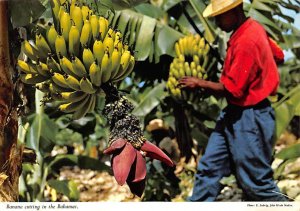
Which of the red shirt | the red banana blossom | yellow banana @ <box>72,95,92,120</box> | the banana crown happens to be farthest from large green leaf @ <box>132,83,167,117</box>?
the red banana blossom

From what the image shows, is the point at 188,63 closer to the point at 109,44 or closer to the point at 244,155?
the point at 244,155

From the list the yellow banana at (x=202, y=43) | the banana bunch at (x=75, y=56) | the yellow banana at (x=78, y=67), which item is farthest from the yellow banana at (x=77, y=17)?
the yellow banana at (x=202, y=43)

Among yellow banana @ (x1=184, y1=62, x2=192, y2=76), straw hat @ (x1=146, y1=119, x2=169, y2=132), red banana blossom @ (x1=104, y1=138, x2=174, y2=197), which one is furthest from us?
straw hat @ (x1=146, y1=119, x2=169, y2=132)

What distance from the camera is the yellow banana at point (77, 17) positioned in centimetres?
196

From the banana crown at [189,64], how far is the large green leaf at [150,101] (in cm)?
12

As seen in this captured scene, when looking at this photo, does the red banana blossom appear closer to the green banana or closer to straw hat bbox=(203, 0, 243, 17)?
the green banana

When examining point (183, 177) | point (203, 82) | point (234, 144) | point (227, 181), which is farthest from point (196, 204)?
point (183, 177)

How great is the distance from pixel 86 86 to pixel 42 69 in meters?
0.17

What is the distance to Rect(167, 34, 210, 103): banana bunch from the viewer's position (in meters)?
2.53

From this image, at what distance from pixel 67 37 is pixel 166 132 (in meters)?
1.08

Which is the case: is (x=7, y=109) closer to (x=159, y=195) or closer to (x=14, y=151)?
(x=14, y=151)

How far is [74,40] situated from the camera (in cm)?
194

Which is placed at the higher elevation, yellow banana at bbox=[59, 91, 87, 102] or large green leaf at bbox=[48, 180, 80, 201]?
yellow banana at bbox=[59, 91, 87, 102]

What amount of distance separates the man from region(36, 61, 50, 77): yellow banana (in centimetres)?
58
